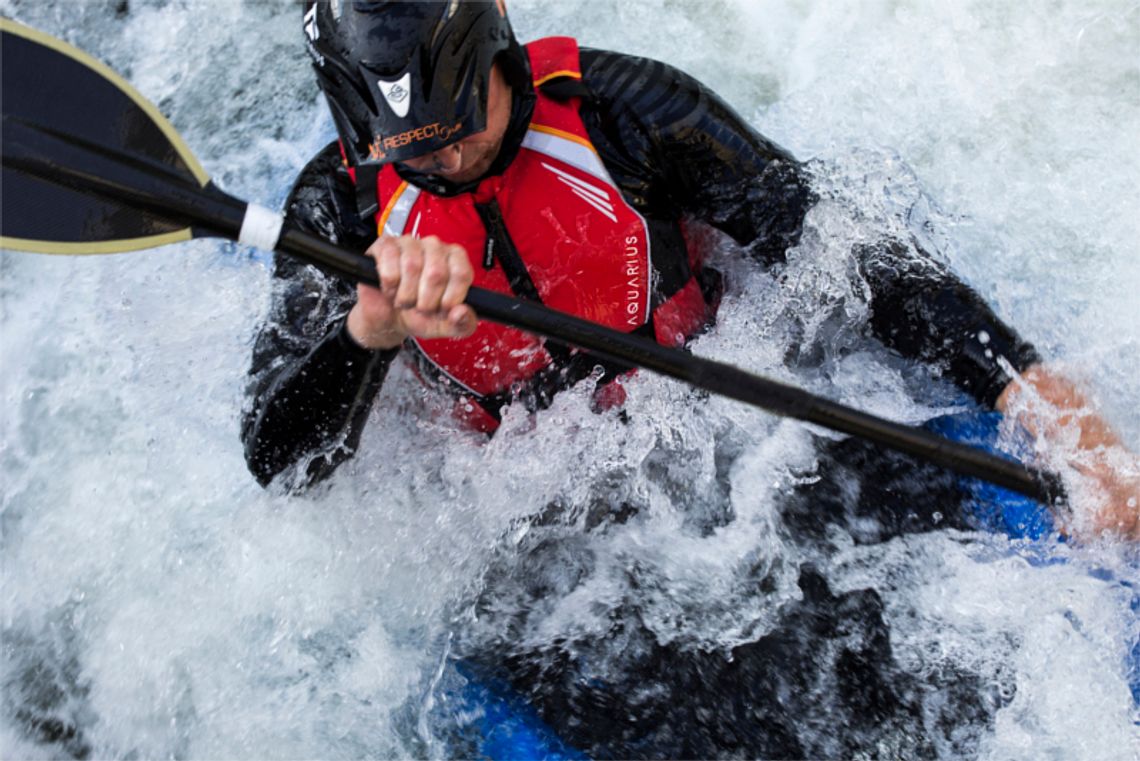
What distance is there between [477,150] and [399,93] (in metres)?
0.21

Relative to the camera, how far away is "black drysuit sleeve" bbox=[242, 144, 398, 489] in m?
1.96

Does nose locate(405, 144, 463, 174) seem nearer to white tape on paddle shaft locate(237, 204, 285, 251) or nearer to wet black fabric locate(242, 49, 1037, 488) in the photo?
wet black fabric locate(242, 49, 1037, 488)

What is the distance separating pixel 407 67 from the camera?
176 cm

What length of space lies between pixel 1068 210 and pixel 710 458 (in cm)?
144

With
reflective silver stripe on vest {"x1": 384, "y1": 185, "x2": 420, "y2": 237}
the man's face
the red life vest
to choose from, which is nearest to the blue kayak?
the red life vest

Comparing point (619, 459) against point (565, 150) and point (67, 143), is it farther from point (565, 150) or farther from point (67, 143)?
point (67, 143)

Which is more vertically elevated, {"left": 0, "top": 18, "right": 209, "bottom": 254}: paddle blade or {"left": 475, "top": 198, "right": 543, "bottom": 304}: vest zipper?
{"left": 0, "top": 18, "right": 209, "bottom": 254}: paddle blade

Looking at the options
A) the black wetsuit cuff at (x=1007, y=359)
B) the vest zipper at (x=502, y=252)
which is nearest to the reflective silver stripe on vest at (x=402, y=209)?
the vest zipper at (x=502, y=252)

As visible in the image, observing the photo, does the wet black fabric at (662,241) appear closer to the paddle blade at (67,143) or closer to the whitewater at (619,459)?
the whitewater at (619,459)

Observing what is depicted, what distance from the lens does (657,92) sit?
207cm

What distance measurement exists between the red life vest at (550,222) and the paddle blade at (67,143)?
495 mm

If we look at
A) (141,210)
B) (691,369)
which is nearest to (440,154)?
(141,210)

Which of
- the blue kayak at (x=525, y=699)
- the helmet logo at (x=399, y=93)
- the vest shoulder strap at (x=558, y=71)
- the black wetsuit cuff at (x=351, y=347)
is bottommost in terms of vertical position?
the blue kayak at (x=525, y=699)

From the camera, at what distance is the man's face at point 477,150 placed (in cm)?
187
